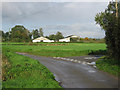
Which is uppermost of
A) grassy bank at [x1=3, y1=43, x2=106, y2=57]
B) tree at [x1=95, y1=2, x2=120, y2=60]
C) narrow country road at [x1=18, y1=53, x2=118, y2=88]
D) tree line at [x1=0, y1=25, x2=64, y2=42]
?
tree line at [x1=0, y1=25, x2=64, y2=42]

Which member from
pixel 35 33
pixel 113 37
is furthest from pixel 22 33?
pixel 113 37

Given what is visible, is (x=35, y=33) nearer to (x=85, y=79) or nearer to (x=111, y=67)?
(x=111, y=67)

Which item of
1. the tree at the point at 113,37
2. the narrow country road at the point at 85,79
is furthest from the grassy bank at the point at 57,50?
the narrow country road at the point at 85,79

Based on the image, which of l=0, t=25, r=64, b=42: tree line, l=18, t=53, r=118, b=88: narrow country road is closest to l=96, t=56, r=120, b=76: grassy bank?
l=18, t=53, r=118, b=88: narrow country road

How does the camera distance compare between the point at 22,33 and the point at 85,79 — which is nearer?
the point at 85,79

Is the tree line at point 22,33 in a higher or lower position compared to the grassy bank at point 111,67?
higher

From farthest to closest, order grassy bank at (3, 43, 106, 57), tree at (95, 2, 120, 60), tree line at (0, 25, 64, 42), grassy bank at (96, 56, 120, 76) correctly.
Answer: tree line at (0, 25, 64, 42)
grassy bank at (3, 43, 106, 57)
tree at (95, 2, 120, 60)
grassy bank at (96, 56, 120, 76)

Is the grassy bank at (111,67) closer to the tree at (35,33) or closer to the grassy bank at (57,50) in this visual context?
the grassy bank at (57,50)

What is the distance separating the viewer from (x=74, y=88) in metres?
9.02

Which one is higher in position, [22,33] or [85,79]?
[22,33]

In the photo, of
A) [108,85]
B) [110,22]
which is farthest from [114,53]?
[108,85]

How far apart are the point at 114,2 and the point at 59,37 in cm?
14433

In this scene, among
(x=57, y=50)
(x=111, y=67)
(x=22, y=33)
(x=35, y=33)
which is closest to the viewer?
(x=111, y=67)

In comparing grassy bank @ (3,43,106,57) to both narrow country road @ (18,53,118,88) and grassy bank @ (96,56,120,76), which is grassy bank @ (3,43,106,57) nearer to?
grassy bank @ (96,56,120,76)
